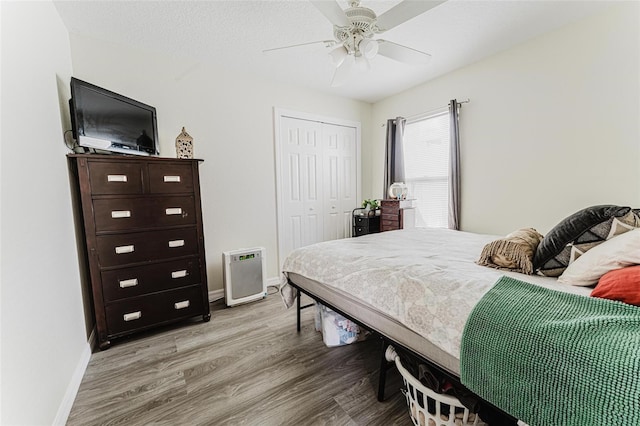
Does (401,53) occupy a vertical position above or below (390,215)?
above

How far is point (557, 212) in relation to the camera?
2436 mm

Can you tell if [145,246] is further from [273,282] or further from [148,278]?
[273,282]

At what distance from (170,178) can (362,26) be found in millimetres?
1942

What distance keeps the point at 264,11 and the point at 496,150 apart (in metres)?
2.65

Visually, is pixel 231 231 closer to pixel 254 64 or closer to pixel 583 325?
pixel 254 64

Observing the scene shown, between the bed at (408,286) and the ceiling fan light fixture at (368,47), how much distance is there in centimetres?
138

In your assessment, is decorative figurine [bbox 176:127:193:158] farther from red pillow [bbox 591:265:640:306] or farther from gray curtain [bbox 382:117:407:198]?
red pillow [bbox 591:265:640:306]

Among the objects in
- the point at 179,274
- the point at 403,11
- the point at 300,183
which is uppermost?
the point at 403,11

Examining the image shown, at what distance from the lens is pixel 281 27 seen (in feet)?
7.29

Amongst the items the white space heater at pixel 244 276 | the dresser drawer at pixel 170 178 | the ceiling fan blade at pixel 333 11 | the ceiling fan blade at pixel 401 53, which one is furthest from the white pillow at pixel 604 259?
the dresser drawer at pixel 170 178

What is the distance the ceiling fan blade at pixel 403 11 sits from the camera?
150cm

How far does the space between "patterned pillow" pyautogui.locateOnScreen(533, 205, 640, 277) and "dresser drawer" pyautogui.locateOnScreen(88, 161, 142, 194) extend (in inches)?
111

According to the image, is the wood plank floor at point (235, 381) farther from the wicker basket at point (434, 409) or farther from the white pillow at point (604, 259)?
the white pillow at point (604, 259)

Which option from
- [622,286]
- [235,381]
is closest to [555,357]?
[622,286]
